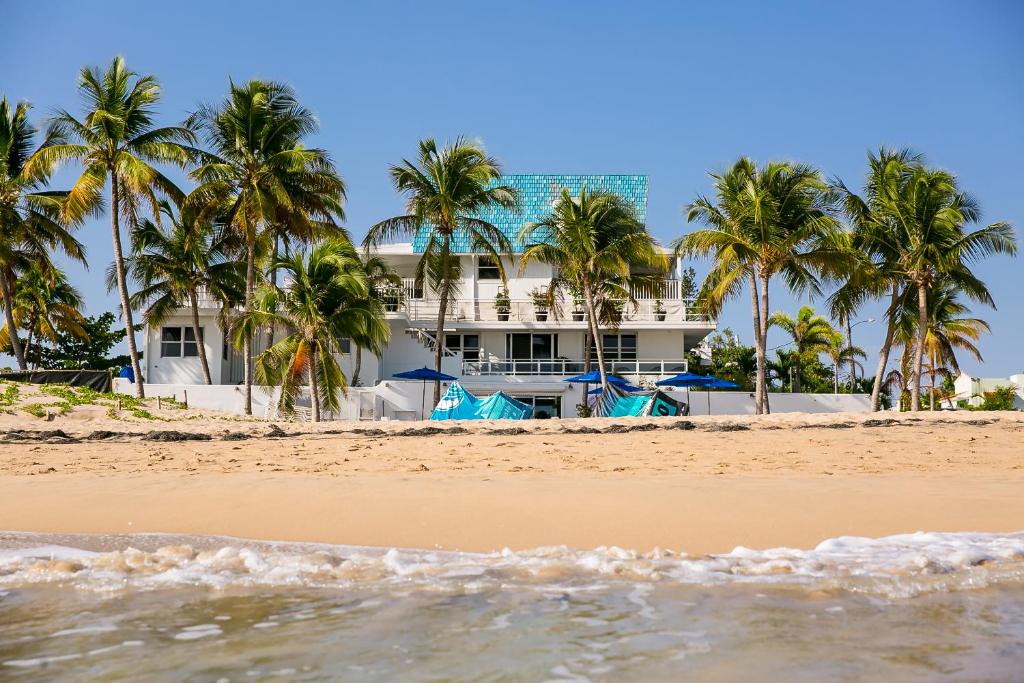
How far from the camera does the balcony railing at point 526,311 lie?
3281 cm

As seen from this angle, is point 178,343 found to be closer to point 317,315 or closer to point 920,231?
point 317,315

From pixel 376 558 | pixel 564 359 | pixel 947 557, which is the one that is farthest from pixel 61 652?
pixel 564 359

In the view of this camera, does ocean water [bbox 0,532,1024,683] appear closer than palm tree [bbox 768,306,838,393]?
Yes

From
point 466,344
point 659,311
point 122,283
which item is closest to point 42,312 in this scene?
point 122,283

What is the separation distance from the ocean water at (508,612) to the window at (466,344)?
93.4 feet

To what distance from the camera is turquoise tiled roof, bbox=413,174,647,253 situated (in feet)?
128

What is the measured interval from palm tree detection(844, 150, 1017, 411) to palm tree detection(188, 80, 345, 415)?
58.5 feet

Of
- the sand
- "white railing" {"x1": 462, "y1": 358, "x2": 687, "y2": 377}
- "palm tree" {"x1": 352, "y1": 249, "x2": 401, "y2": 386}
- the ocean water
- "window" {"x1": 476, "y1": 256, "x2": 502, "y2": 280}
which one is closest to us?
the ocean water

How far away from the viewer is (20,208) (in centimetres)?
2733

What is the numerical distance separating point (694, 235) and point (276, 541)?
71.5 ft

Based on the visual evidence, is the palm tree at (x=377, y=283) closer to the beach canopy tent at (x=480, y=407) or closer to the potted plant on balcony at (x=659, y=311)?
the beach canopy tent at (x=480, y=407)

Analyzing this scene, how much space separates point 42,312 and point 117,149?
1568cm

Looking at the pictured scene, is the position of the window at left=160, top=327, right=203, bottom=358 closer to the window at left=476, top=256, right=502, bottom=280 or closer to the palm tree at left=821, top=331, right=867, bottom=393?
the window at left=476, top=256, right=502, bottom=280

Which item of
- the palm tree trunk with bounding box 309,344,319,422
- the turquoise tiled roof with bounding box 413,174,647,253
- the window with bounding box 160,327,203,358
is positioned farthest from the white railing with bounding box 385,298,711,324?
the palm tree trunk with bounding box 309,344,319,422
